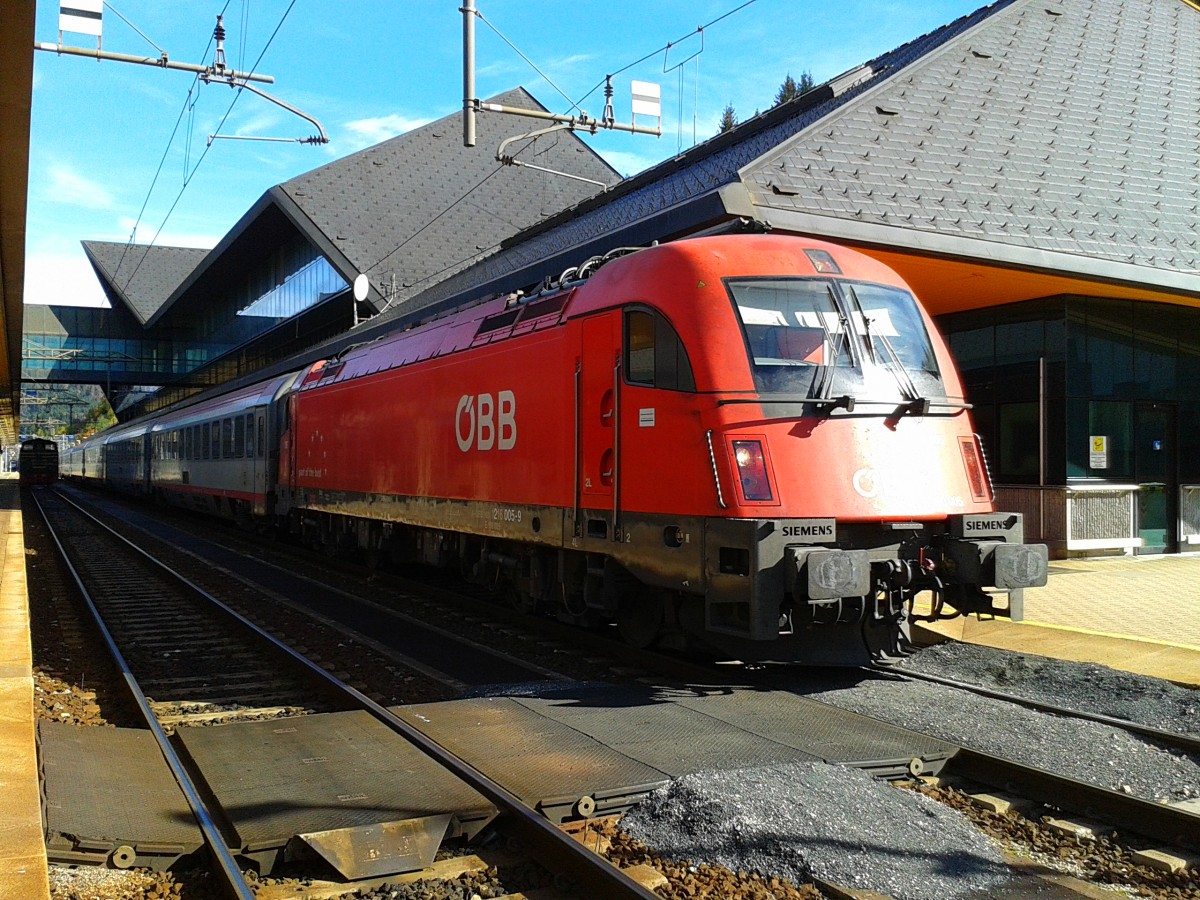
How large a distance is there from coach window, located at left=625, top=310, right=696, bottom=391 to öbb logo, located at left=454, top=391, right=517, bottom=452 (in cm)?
207

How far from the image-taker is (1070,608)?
36.5 feet

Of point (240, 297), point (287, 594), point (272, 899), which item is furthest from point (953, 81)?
point (240, 297)

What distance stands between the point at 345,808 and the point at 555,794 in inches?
39.3

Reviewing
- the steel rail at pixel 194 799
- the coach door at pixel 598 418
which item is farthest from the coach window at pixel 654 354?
the steel rail at pixel 194 799

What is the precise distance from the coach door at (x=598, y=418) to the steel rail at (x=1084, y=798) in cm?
335

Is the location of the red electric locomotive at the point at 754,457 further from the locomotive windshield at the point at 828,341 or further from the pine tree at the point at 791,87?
the pine tree at the point at 791,87

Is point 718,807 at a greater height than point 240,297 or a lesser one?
lesser

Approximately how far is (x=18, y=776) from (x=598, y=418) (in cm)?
474

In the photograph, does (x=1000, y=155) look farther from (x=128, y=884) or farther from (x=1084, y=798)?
(x=128, y=884)

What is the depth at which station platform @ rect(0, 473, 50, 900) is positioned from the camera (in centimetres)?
365

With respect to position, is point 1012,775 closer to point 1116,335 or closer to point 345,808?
point 345,808

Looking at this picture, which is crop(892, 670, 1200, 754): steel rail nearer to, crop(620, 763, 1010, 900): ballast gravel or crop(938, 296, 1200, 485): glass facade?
crop(620, 763, 1010, 900): ballast gravel

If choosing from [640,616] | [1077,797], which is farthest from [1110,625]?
[1077,797]

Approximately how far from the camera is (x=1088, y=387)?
15.9m
